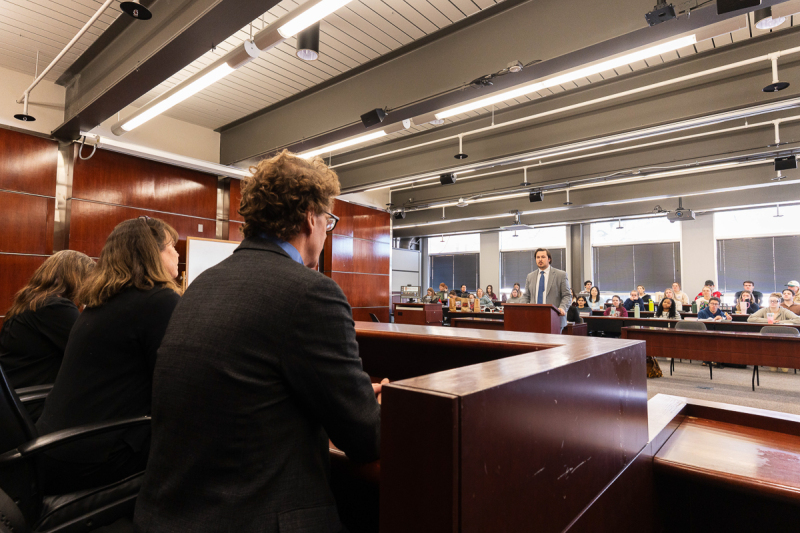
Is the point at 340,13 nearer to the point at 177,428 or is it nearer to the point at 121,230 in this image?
the point at 121,230

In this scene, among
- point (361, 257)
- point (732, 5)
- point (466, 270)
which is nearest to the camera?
point (732, 5)

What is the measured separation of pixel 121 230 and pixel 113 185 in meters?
5.16

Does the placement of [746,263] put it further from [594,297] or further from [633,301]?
[594,297]

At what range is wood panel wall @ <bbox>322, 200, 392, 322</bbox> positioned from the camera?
8.76 metres

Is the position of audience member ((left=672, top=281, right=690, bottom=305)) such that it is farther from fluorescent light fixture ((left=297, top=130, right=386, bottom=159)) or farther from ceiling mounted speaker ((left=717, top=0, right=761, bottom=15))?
ceiling mounted speaker ((left=717, top=0, right=761, bottom=15))

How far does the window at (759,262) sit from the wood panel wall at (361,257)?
8.20 m

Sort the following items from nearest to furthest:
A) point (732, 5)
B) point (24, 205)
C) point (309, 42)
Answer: point (732, 5) < point (309, 42) < point (24, 205)

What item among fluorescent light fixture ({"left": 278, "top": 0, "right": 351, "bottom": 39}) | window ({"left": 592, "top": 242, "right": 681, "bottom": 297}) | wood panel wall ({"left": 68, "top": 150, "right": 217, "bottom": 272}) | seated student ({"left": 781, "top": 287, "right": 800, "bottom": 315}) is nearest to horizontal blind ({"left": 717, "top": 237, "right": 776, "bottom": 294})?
window ({"left": 592, "top": 242, "right": 681, "bottom": 297})

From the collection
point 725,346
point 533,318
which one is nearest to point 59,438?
point 533,318

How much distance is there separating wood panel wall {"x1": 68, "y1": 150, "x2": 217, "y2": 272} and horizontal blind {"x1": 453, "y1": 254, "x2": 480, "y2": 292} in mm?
9322

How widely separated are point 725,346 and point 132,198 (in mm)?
8169

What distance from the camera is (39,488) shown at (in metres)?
1.23

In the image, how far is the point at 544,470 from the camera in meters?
0.71

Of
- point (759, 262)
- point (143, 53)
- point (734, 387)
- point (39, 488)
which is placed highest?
point (143, 53)
